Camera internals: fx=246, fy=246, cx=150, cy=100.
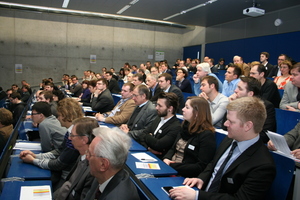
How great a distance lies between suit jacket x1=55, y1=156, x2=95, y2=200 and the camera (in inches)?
74.9

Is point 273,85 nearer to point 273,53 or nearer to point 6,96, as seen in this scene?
point 273,53

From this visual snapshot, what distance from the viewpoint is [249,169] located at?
166 cm

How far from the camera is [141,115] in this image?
12.3 ft

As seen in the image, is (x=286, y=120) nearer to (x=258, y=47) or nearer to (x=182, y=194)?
(x=182, y=194)

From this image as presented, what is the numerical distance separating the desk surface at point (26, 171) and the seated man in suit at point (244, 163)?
1286 millimetres

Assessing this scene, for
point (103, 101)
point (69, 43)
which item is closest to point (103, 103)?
point (103, 101)

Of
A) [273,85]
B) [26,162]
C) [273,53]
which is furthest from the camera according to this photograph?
[273,53]

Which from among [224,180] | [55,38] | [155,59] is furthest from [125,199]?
[155,59]

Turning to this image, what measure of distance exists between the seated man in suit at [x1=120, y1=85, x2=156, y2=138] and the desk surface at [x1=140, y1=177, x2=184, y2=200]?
58.1 inches

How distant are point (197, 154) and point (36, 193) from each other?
1.45 m

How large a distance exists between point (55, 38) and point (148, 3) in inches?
239

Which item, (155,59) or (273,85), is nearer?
(273,85)

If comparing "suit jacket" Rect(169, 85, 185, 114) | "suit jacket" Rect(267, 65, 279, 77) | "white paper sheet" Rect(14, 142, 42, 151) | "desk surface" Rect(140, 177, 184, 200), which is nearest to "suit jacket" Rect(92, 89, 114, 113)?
"suit jacket" Rect(169, 85, 185, 114)

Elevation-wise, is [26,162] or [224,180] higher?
[224,180]
